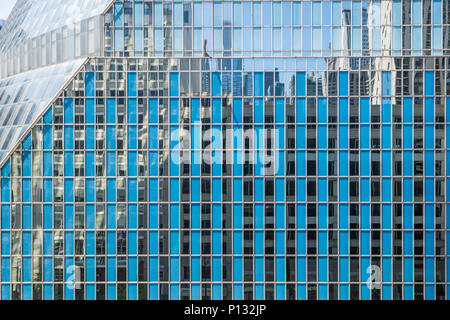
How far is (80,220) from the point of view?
134 ft

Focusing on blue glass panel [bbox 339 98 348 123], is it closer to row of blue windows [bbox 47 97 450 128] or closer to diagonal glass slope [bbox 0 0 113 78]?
row of blue windows [bbox 47 97 450 128]

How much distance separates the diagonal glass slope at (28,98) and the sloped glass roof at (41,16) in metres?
3.78

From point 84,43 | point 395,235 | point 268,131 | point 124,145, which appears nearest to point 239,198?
point 268,131

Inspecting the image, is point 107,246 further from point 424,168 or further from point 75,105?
point 424,168

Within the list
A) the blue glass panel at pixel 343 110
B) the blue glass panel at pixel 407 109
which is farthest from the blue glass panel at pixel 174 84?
the blue glass panel at pixel 407 109

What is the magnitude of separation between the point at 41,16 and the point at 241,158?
72.1 ft

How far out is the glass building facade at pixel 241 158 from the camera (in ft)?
133

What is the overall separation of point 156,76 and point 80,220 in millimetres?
12715

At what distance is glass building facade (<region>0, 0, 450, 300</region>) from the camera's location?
40469mm

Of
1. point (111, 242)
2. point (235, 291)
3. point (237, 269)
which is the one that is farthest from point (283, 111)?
point (111, 242)

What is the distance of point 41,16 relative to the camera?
4588cm

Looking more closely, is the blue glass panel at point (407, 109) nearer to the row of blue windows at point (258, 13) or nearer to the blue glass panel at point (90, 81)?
the row of blue windows at point (258, 13)

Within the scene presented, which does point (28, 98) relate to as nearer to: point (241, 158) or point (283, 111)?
point (241, 158)

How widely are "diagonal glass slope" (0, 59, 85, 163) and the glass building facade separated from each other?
0.54 m
